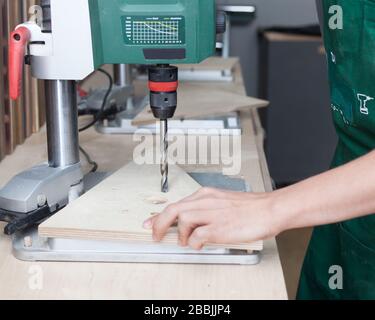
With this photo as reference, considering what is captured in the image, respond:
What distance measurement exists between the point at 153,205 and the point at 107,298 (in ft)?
0.64

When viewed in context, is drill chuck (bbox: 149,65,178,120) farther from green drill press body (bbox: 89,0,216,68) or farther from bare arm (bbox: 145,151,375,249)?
bare arm (bbox: 145,151,375,249)

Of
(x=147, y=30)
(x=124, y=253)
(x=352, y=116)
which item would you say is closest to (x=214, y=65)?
(x=352, y=116)

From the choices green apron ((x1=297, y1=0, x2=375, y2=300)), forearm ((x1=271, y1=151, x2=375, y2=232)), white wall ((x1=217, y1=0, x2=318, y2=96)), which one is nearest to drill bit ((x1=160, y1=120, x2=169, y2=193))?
forearm ((x1=271, y1=151, x2=375, y2=232))

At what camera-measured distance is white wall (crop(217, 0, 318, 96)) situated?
3650 millimetres

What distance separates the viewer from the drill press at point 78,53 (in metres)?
0.96

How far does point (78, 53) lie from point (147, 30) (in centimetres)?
10

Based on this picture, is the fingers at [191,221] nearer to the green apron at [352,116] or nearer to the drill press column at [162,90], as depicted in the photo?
the drill press column at [162,90]

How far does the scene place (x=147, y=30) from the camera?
0.99 metres

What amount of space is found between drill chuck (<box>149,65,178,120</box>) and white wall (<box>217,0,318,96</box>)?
2.73 meters

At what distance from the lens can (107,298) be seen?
81 cm

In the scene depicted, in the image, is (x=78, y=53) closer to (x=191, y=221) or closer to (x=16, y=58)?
(x=16, y=58)

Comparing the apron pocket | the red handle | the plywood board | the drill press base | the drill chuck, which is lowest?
the apron pocket
